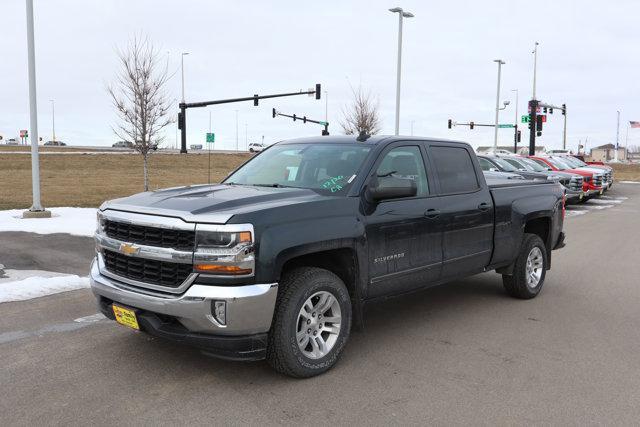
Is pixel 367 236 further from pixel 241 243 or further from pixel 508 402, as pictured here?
pixel 508 402

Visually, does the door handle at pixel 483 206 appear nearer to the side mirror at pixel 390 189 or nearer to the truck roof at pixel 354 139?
the truck roof at pixel 354 139

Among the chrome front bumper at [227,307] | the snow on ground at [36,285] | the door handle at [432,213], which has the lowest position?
the snow on ground at [36,285]

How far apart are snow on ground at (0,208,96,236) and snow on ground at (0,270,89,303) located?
3.58 metres

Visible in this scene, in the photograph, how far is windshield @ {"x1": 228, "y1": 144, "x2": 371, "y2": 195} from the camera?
15.9 feet

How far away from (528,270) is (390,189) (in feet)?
9.98

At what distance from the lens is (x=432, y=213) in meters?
5.21

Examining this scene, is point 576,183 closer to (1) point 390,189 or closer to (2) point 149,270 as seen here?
(1) point 390,189

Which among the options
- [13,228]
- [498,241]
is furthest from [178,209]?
[13,228]

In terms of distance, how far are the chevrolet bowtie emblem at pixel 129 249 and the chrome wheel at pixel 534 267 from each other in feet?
15.0

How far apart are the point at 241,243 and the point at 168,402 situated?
1177 mm

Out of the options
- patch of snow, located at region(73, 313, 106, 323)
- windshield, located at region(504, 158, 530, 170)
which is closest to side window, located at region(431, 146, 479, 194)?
patch of snow, located at region(73, 313, 106, 323)

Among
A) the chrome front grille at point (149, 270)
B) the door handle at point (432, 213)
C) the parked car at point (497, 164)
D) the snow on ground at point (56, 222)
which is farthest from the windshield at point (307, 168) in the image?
the parked car at point (497, 164)

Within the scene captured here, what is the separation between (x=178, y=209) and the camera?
13.1 feet

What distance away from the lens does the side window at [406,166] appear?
5062mm
